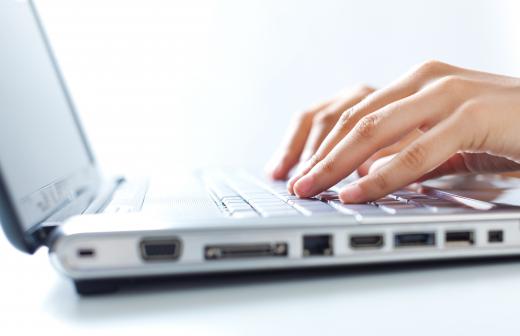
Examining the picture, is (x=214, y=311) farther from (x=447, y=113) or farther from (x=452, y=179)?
(x=452, y=179)

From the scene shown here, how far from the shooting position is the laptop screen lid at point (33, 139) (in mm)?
486

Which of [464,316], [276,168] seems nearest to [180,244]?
[464,316]

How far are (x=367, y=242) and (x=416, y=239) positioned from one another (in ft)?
0.14

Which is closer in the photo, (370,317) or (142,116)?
(370,317)

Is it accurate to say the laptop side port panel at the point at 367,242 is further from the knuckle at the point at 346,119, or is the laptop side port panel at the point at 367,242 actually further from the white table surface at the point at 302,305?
the knuckle at the point at 346,119

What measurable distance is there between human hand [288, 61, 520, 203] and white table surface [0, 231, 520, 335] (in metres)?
0.11

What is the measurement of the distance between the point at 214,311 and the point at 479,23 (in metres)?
1.85

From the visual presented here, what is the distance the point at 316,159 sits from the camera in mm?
671

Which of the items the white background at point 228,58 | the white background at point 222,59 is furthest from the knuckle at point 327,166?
the white background at point 222,59

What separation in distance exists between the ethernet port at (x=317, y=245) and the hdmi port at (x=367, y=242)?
0.7 inches

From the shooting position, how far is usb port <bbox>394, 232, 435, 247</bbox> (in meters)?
0.47

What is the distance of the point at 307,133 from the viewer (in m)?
1.12

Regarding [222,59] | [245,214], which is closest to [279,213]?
[245,214]

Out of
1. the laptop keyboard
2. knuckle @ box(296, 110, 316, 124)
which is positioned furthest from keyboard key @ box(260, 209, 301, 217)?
knuckle @ box(296, 110, 316, 124)
